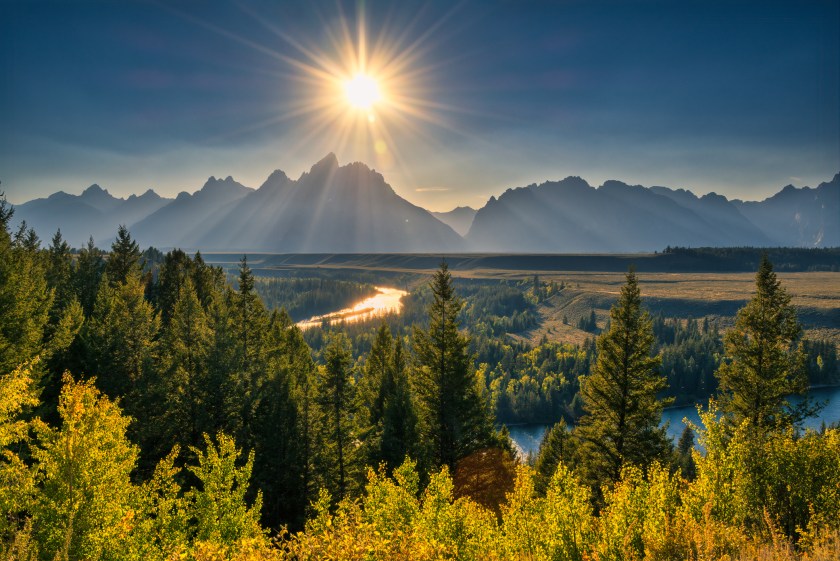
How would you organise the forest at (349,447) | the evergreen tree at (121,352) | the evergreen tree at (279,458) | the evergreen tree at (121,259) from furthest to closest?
1. the evergreen tree at (121,259)
2. the evergreen tree at (279,458)
3. the evergreen tree at (121,352)
4. the forest at (349,447)

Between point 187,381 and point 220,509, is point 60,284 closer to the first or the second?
point 187,381

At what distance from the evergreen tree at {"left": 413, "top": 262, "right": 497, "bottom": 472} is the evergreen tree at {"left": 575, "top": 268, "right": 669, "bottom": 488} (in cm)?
1041

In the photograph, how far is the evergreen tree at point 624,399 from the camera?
28906 mm

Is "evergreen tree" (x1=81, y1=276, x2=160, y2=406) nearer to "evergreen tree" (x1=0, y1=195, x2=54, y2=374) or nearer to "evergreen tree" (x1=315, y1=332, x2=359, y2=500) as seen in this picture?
"evergreen tree" (x1=0, y1=195, x2=54, y2=374)

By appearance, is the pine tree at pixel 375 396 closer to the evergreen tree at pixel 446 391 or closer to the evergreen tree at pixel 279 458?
the evergreen tree at pixel 446 391

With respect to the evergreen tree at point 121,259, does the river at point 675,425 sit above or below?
below

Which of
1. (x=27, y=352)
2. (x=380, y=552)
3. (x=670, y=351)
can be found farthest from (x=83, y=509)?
(x=670, y=351)

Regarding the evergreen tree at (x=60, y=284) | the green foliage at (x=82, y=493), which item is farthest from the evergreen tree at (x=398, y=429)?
the evergreen tree at (x=60, y=284)

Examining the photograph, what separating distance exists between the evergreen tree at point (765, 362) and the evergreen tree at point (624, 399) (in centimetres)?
538

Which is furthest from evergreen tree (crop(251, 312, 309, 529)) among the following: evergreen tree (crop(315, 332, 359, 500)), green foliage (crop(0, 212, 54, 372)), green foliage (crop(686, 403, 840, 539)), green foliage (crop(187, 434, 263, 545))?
green foliage (crop(686, 403, 840, 539))

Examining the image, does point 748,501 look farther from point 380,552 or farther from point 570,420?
point 570,420

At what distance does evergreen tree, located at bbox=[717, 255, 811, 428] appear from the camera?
29938 mm

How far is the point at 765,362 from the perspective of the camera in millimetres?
30391

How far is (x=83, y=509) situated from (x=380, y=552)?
39.9 ft
